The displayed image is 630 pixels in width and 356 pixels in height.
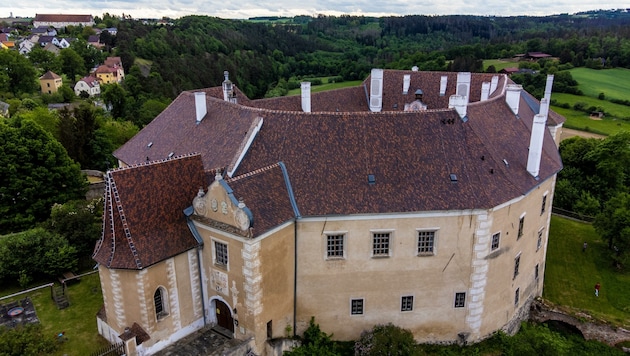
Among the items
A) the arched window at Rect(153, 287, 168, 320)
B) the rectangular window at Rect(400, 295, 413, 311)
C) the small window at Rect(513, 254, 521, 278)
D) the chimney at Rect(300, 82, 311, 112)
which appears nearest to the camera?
the arched window at Rect(153, 287, 168, 320)

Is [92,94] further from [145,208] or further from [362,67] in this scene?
[145,208]

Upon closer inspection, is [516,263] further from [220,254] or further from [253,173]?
[220,254]

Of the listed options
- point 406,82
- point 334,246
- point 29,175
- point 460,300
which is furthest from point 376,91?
point 29,175

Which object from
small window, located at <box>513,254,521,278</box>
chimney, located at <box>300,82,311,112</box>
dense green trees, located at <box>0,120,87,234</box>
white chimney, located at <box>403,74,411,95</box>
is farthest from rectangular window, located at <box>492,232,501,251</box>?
dense green trees, located at <box>0,120,87,234</box>

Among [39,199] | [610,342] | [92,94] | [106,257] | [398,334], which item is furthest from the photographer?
[92,94]

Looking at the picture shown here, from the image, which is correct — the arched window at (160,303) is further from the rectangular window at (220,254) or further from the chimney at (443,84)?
the chimney at (443,84)

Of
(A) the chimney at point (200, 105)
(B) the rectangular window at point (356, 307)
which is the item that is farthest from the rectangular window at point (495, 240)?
(A) the chimney at point (200, 105)

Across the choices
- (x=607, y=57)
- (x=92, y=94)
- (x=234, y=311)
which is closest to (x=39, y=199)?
(x=234, y=311)

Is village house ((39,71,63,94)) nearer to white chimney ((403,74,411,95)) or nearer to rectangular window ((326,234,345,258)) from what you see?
white chimney ((403,74,411,95))
